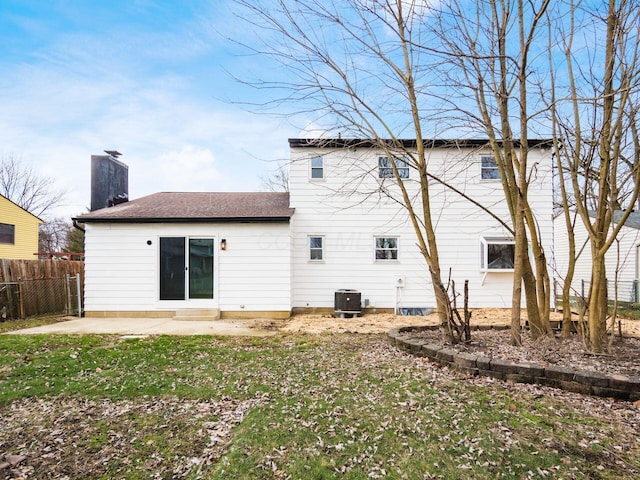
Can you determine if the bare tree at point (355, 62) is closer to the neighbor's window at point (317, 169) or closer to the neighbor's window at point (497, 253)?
the neighbor's window at point (317, 169)

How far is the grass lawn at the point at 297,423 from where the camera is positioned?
7.66 ft

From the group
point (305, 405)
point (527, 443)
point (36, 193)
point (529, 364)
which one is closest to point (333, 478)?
point (305, 405)

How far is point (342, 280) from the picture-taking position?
10.1 m

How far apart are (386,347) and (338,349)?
0.73 m

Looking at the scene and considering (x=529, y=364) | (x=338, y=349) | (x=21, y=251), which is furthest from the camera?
(x=21, y=251)

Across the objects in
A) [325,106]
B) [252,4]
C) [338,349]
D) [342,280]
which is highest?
[252,4]

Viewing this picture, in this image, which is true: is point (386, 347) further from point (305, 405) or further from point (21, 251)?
point (21, 251)

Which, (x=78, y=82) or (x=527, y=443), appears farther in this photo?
(x=78, y=82)

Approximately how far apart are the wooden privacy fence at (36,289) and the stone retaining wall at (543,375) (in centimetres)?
914

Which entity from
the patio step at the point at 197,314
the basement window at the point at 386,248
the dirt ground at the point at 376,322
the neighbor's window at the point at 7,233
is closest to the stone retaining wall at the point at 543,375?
the dirt ground at the point at 376,322

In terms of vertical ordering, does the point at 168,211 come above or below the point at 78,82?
below

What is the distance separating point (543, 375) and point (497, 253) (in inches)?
268

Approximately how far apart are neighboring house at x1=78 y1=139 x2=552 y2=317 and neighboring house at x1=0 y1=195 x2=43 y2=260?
1402 centimetres

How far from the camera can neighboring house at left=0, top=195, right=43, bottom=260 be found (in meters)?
19.2
